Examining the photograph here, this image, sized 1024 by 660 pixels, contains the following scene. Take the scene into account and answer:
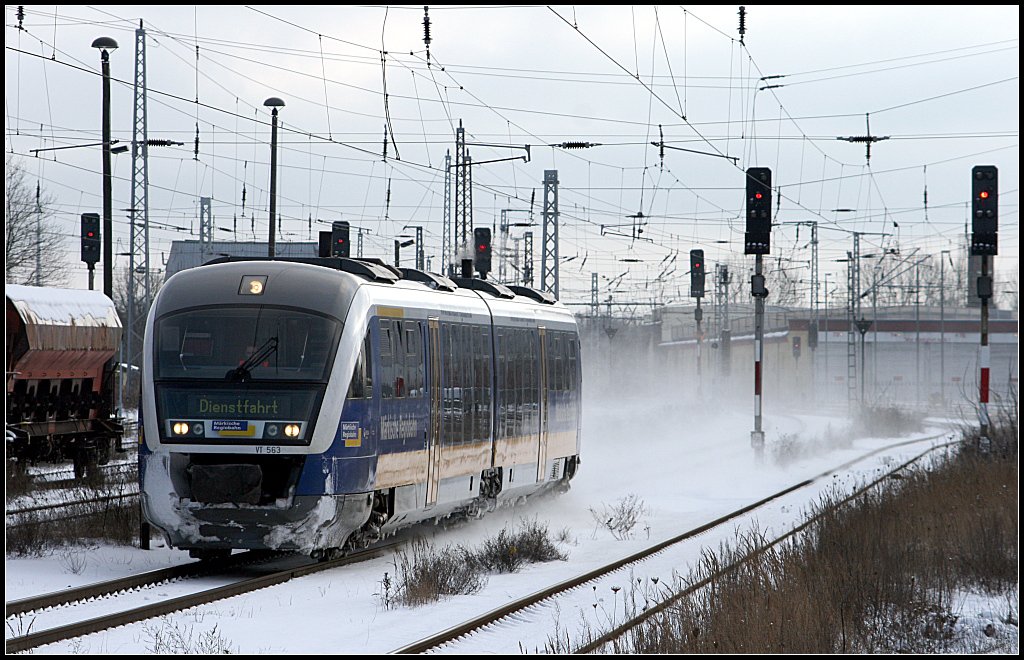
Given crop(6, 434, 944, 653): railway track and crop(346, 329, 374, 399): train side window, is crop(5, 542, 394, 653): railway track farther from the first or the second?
crop(346, 329, 374, 399): train side window

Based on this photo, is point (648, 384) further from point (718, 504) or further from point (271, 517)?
point (271, 517)

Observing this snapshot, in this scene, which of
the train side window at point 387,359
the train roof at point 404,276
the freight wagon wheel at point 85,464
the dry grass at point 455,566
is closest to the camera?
the dry grass at point 455,566

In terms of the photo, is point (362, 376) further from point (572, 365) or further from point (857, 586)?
point (572, 365)

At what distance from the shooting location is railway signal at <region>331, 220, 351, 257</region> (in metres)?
39.7

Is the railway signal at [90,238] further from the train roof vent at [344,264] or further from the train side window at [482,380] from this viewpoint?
Answer: the train roof vent at [344,264]

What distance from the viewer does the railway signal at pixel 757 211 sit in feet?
101

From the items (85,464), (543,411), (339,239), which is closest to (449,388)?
(543,411)

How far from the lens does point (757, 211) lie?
101 ft

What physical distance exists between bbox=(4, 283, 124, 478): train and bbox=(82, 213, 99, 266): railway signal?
25.6ft

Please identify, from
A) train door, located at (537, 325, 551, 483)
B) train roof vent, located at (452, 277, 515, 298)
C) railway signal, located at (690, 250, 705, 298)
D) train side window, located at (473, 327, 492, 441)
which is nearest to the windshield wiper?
train side window, located at (473, 327, 492, 441)

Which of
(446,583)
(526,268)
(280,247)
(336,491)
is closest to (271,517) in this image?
(336,491)

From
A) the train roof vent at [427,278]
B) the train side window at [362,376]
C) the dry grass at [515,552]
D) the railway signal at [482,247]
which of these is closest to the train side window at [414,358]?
the train side window at [362,376]

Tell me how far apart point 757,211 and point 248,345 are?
19.4 metres

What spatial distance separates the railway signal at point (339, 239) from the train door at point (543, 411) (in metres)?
18.7
